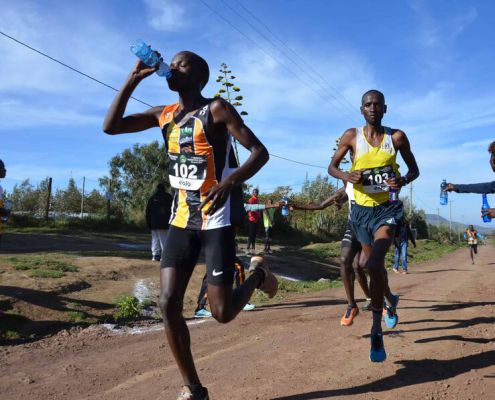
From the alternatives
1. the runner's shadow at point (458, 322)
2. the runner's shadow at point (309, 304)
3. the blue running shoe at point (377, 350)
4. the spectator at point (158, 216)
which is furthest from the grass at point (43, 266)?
the blue running shoe at point (377, 350)

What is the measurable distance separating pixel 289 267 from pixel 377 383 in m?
9.81

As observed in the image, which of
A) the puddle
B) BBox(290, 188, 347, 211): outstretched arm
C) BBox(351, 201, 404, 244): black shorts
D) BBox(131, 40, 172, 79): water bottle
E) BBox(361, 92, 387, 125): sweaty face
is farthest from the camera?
BBox(290, 188, 347, 211): outstretched arm

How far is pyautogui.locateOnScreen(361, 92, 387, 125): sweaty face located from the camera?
480cm

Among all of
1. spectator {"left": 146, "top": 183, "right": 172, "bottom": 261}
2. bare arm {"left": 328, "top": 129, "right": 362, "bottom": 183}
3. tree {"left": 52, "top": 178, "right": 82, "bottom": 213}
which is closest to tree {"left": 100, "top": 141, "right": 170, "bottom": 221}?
tree {"left": 52, "top": 178, "right": 82, "bottom": 213}

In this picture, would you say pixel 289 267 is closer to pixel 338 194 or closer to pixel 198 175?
pixel 338 194

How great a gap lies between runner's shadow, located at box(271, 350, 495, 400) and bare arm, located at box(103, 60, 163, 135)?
218 cm

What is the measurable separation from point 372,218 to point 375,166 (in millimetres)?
518

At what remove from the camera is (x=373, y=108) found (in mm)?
4797

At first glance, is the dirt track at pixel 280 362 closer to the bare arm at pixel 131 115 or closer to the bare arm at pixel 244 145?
the bare arm at pixel 244 145

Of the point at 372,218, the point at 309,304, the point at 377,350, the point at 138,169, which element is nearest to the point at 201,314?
the point at 309,304

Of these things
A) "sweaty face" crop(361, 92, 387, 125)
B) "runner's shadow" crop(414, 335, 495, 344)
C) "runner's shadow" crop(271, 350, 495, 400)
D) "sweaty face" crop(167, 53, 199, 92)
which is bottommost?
"runner's shadow" crop(271, 350, 495, 400)

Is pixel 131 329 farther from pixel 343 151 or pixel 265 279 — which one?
pixel 343 151

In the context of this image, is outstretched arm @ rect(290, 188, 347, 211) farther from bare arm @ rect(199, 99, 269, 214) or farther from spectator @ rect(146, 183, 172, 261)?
spectator @ rect(146, 183, 172, 261)

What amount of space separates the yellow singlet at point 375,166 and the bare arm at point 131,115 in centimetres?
222
